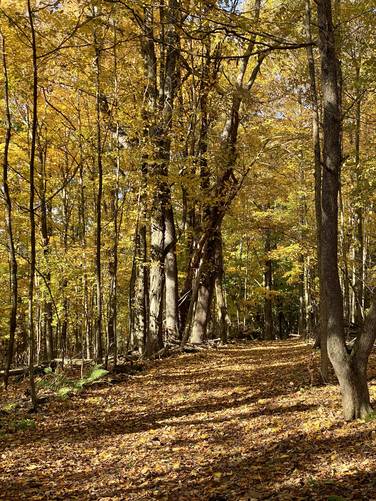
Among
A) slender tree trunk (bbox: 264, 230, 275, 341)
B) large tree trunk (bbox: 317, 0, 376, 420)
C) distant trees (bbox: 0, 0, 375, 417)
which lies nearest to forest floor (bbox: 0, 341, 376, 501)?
large tree trunk (bbox: 317, 0, 376, 420)

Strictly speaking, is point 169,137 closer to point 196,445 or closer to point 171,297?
point 171,297

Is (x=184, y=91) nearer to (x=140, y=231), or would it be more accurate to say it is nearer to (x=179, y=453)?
(x=140, y=231)

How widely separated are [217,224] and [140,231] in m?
2.44

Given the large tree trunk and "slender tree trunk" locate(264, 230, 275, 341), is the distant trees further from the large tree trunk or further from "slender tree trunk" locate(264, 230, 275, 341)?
"slender tree trunk" locate(264, 230, 275, 341)

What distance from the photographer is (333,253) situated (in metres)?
5.65

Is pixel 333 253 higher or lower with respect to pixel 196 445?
higher

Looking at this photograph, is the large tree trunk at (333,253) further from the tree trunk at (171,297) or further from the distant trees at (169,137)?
the tree trunk at (171,297)

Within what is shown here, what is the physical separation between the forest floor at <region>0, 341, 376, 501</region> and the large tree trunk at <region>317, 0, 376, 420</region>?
0.37 meters

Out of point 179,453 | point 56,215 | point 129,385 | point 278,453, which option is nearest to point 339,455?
point 278,453

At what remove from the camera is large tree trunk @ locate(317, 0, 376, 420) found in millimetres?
5516

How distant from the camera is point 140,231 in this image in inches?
528

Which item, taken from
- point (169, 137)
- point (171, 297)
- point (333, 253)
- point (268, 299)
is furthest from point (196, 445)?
point (268, 299)

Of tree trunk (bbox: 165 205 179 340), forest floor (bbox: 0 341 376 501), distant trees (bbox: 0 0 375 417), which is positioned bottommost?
forest floor (bbox: 0 341 376 501)

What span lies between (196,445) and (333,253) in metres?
2.92
